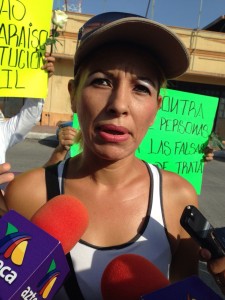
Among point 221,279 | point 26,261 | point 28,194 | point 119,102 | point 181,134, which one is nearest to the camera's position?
point 26,261

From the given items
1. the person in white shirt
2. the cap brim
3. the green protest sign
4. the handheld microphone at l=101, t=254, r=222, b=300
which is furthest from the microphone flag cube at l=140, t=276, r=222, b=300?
the person in white shirt

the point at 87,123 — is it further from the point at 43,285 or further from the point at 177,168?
the point at 177,168

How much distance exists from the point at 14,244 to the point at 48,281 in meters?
0.12

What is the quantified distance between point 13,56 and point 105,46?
1.35 m

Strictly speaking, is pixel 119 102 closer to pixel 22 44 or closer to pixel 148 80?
pixel 148 80

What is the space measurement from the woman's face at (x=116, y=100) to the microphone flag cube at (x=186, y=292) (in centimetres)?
48

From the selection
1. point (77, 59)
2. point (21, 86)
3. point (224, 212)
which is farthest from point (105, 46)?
point (224, 212)

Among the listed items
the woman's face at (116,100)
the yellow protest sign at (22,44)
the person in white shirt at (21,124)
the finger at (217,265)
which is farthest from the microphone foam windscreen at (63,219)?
the person in white shirt at (21,124)

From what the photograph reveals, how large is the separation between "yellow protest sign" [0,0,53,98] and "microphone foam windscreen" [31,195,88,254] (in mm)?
1473

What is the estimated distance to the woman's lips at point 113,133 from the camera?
3.44 feet

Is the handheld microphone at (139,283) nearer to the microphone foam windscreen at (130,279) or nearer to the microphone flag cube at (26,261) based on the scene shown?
the microphone foam windscreen at (130,279)

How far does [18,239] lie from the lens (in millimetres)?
735

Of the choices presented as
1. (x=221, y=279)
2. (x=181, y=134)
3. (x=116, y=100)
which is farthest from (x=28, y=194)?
(x=181, y=134)

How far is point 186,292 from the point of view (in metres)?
0.73
